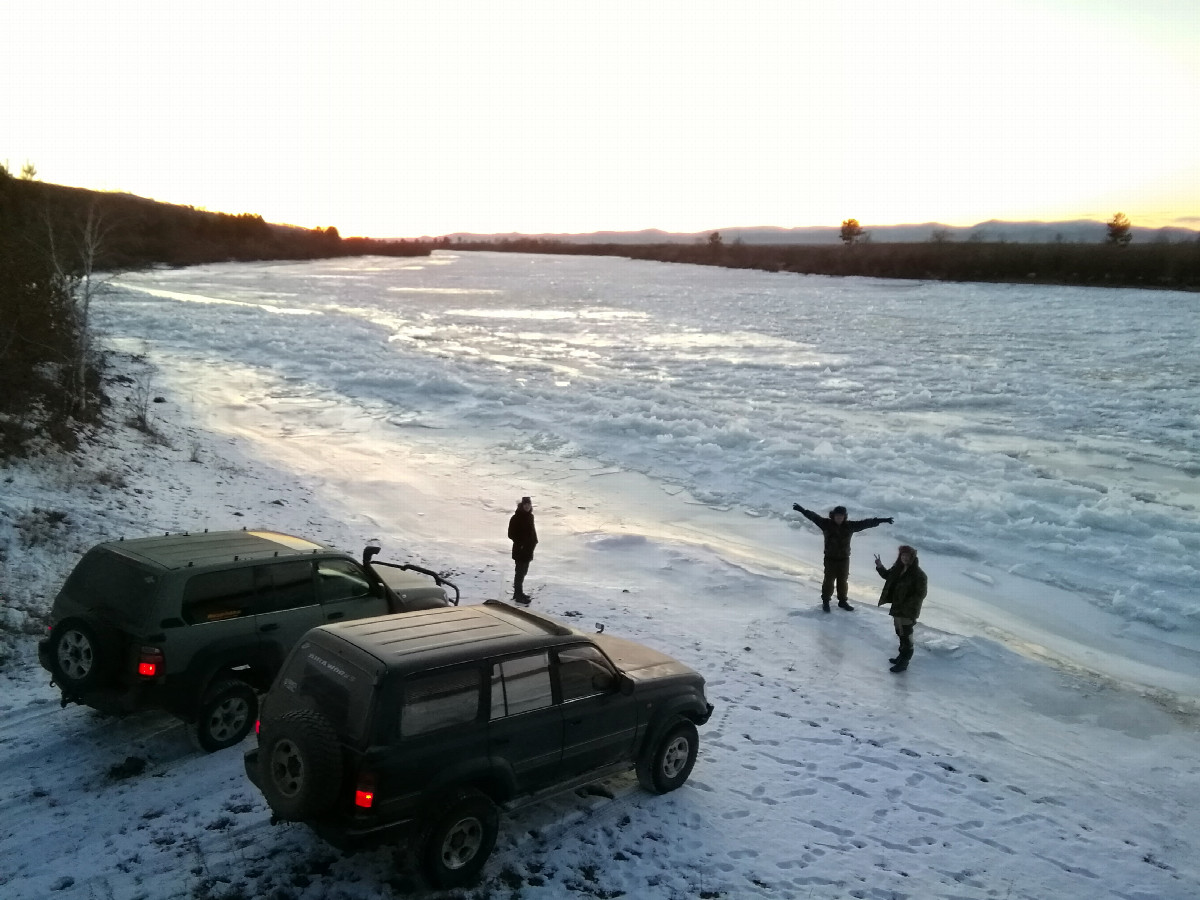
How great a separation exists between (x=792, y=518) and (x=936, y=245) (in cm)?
9079

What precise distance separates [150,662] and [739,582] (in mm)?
8870

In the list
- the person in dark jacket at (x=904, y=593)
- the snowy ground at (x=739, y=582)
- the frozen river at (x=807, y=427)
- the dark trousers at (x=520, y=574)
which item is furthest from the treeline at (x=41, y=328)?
the person in dark jacket at (x=904, y=593)

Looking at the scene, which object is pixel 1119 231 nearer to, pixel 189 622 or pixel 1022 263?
pixel 1022 263

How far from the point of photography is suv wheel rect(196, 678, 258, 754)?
23.9ft

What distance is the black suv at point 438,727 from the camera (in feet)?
17.7

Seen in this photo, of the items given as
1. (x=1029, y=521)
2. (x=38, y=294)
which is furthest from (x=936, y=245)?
(x=38, y=294)

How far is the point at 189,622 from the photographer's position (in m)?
7.23

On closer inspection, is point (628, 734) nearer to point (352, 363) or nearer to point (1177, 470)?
point (1177, 470)

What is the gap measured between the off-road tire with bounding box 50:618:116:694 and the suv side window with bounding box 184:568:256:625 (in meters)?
0.66

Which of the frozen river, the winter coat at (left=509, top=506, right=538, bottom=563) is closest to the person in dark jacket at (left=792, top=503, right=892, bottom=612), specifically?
the frozen river

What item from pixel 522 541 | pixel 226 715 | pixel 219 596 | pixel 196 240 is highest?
pixel 196 240

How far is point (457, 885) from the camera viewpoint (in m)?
5.76

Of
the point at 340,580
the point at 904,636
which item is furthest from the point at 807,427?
the point at 340,580

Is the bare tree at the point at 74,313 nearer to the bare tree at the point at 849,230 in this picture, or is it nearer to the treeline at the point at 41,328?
the treeline at the point at 41,328
